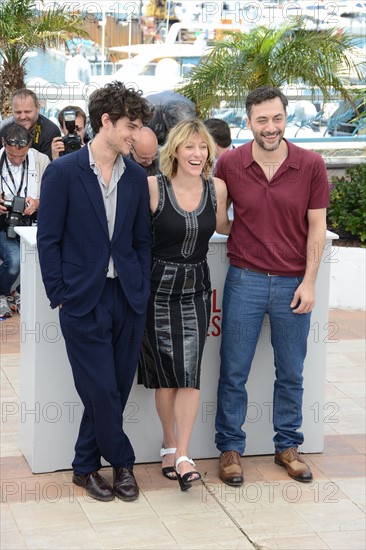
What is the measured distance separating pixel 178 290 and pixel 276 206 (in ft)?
2.17

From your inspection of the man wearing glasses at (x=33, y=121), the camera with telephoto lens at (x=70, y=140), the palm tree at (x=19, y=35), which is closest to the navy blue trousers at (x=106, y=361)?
the camera with telephoto lens at (x=70, y=140)

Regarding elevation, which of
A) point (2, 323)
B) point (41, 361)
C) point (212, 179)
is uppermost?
point (212, 179)

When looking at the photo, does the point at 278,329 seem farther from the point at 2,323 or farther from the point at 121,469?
the point at 2,323

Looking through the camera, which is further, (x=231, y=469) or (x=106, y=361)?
(x=231, y=469)

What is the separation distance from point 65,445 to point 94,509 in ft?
1.70

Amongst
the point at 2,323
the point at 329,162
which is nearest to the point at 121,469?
the point at 2,323

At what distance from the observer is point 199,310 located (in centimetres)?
509

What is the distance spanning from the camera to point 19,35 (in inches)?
472

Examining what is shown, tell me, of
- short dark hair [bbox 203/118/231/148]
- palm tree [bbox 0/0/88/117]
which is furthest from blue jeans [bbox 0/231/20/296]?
palm tree [bbox 0/0/88/117]

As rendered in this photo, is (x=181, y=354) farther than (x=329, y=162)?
No

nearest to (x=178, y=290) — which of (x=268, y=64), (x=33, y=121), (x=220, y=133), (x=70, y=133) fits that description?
(x=220, y=133)

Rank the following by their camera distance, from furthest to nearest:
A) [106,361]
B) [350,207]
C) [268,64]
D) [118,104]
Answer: [268,64] < [350,207] < [106,361] < [118,104]

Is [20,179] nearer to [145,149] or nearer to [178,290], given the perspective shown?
[145,149]

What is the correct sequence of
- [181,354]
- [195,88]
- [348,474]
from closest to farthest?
[181,354]
[348,474]
[195,88]
